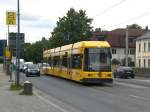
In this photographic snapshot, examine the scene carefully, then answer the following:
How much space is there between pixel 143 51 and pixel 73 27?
78.5 feet

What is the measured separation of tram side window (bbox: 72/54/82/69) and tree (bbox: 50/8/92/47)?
7560cm

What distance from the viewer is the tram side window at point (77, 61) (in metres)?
39.0

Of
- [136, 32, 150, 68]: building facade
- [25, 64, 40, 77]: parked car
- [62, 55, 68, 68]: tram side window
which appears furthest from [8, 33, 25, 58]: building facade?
[136, 32, 150, 68]: building facade

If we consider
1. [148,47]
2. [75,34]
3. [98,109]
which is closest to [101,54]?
[98,109]

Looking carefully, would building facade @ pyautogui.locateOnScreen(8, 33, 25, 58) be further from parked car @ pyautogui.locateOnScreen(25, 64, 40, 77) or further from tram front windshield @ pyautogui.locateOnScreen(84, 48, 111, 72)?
parked car @ pyautogui.locateOnScreen(25, 64, 40, 77)

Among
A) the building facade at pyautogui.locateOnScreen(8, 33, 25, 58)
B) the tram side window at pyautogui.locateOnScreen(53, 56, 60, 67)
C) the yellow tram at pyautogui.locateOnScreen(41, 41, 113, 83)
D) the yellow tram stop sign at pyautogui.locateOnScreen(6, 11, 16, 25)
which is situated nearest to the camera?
the yellow tram stop sign at pyautogui.locateOnScreen(6, 11, 16, 25)

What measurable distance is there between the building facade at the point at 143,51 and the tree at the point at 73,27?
17.8 meters

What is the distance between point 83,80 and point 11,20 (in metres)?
8.66

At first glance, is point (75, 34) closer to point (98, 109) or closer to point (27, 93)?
point (27, 93)

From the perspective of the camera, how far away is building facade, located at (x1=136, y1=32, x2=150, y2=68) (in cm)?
10038

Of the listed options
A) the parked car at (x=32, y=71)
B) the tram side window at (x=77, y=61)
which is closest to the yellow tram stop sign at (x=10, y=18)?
the tram side window at (x=77, y=61)

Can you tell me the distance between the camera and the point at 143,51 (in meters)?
103

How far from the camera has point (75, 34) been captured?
4719 inches

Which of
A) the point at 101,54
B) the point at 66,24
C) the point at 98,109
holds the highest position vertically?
the point at 66,24
